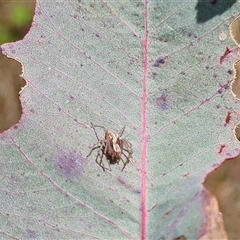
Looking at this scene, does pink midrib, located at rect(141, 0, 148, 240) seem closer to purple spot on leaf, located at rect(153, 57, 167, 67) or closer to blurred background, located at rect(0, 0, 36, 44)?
purple spot on leaf, located at rect(153, 57, 167, 67)

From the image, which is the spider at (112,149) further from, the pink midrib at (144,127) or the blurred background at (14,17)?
the blurred background at (14,17)

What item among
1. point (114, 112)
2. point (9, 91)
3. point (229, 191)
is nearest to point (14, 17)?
point (9, 91)

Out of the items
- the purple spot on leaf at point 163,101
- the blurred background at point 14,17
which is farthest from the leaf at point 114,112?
the blurred background at point 14,17

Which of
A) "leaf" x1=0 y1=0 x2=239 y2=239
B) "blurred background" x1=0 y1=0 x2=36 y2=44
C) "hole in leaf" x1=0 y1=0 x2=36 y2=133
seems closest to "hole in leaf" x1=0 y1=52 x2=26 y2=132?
"hole in leaf" x1=0 y1=0 x2=36 y2=133

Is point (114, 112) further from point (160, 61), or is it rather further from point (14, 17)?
point (14, 17)

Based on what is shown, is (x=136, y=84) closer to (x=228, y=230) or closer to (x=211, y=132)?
(x=211, y=132)

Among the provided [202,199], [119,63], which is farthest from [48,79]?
[202,199]
